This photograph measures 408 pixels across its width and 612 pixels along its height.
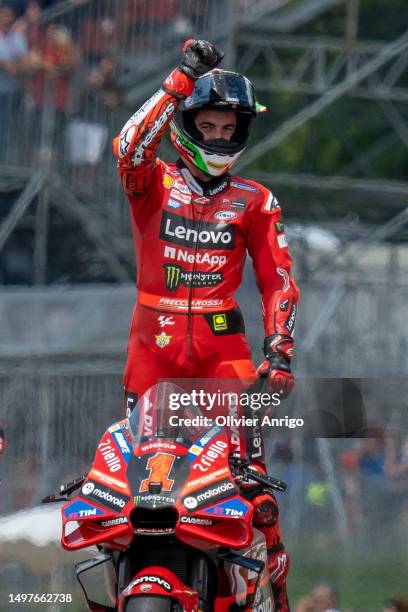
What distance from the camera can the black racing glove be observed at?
506 cm

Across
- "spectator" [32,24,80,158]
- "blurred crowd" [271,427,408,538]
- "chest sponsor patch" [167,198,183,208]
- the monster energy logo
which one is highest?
"spectator" [32,24,80,158]

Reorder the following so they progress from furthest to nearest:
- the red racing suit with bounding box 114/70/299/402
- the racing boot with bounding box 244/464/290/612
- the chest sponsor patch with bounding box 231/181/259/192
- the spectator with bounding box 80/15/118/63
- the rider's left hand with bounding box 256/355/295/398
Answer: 1. the spectator with bounding box 80/15/118/63
2. the chest sponsor patch with bounding box 231/181/259/192
3. the red racing suit with bounding box 114/70/299/402
4. the rider's left hand with bounding box 256/355/295/398
5. the racing boot with bounding box 244/464/290/612

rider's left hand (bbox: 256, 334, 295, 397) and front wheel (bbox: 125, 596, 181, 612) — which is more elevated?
rider's left hand (bbox: 256, 334, 295, 397)

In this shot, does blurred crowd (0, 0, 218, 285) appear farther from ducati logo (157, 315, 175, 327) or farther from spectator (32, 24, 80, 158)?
ducati logo (157, 315, 175, 327)

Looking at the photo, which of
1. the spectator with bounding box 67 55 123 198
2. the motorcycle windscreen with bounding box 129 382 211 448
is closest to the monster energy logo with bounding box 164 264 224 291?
the motorcycle windscreen with bounding box 129 382 211 448

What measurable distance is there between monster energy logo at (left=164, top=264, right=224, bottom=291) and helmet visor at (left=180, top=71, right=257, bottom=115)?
645mm

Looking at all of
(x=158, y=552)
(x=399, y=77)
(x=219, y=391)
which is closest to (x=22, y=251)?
(x=399, y=77)

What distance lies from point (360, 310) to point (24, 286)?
201cm

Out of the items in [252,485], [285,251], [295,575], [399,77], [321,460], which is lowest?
[295,575]

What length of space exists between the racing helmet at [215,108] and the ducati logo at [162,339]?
670 mm

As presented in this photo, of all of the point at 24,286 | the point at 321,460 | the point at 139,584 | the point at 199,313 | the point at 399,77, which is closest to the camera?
the point at 139,584

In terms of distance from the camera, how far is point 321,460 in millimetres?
6305

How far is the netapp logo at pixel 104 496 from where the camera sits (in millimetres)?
4195

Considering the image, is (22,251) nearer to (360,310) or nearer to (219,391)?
(360,310)
